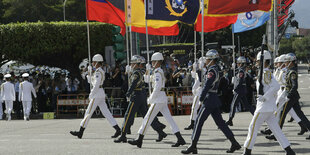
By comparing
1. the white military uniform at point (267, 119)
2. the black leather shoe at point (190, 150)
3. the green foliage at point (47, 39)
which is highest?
the green foliage at point (47, 39)

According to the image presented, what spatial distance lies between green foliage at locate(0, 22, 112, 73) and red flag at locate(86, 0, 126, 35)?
40.3 feet

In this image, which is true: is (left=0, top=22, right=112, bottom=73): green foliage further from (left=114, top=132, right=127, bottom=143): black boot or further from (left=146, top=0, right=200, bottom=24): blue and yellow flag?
(left=114, top=132, right=127, bottom=143): black boot

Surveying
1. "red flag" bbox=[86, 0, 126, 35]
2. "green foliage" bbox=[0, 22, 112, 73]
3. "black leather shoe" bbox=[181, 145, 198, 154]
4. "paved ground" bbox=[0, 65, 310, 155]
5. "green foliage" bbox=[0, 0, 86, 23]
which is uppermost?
"green foliage" bbox=[0, 0, 86, 23]

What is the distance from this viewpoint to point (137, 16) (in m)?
16.3

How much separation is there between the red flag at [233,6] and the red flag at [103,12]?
113 inches

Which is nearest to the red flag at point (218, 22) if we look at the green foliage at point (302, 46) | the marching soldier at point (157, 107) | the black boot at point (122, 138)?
the black boot at point (122, 138)

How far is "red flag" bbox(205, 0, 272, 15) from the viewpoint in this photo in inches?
603

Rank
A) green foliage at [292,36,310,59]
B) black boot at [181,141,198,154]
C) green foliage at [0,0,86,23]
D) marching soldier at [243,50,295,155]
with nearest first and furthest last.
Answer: marching soldier at [243,50,295,155] → black boot at [181,141,198,154] → green foliage at [0,0,86,23] → green foliage at [292,36,310,59]

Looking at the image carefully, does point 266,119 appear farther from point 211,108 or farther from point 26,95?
point 26,95

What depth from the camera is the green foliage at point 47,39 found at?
27750 mm

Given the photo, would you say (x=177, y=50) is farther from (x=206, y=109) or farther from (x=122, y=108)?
(x=206, y=109)

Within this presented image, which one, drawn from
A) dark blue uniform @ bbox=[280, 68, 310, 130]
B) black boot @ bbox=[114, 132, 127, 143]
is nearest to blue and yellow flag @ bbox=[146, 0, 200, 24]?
black boot @ bbox=[114, 132, 127, 143]

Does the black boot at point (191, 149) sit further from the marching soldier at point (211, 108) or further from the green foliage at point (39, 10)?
the green foliage at point (39, 10)

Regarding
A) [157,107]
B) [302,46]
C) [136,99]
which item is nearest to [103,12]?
[136,99]
